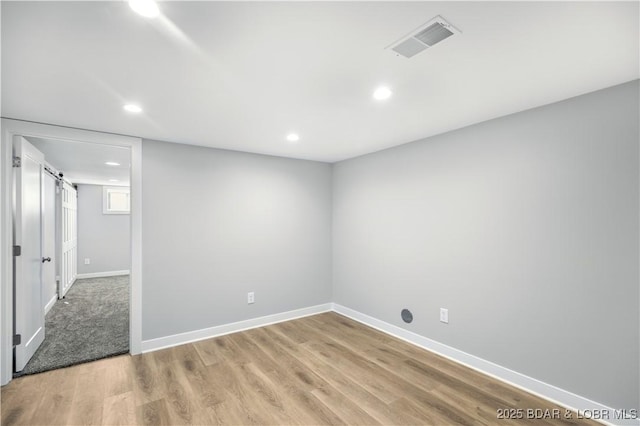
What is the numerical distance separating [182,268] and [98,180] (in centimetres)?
501

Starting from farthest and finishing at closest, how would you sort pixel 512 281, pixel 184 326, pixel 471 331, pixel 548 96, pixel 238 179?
pixel 238 179, pixel 184 326, pixel 471 331, pixel 512 281, pixel 548 96

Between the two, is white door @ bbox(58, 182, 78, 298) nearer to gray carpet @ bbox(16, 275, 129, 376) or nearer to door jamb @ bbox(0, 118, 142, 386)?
gray carpet @ bbox(16, 275, 129, 376)

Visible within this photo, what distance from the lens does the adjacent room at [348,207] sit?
1471 mm

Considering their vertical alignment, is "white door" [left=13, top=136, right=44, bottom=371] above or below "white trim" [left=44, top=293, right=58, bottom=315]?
above

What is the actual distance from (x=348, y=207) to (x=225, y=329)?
90.4 inches

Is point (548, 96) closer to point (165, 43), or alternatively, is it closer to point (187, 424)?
point (165, 43)

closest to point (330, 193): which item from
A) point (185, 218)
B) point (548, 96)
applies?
point (185, 218)

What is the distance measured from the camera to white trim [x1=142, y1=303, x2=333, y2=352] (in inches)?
125

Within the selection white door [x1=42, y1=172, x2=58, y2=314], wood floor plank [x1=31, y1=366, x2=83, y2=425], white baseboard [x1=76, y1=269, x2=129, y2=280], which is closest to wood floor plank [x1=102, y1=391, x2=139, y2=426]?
wood floor plank [x1=31, y1=366, x2=83, y2=425]

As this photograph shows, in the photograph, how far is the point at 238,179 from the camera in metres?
3.76

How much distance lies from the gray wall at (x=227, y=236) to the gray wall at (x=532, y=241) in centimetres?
124

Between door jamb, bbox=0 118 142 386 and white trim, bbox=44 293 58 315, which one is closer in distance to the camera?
door jamb, bbox=0 118 142 386

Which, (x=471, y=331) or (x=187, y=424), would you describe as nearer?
(x=187, y=424)

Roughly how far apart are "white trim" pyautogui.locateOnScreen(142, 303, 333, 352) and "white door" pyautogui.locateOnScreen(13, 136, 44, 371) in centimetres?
101
